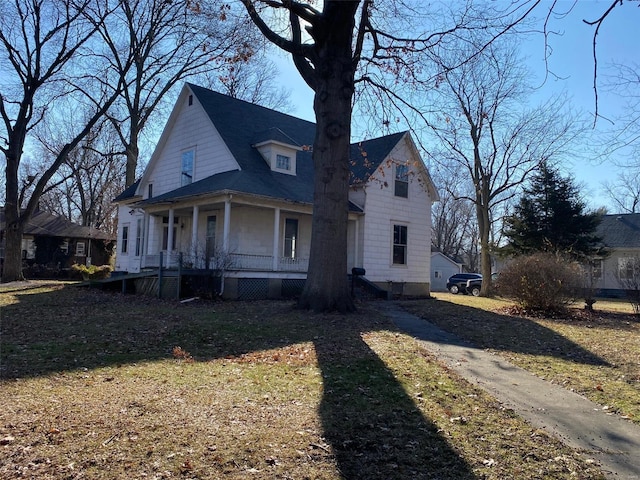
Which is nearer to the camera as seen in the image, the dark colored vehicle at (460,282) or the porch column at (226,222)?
the porch column at (226,222)

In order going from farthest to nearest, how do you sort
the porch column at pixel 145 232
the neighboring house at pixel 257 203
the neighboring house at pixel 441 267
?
the neighboring house at pixel 441 267 < the porch column at pixel 145 232 < the neighboring house at pixel 257 203

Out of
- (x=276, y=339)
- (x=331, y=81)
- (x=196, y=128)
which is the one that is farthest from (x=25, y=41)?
(x=276, y=339)

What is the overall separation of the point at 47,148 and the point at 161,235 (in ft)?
80.3

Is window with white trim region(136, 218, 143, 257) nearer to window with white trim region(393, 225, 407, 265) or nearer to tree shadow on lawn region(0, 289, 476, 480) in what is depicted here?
tree shadow on lawn region(0, 289, 476, 480)

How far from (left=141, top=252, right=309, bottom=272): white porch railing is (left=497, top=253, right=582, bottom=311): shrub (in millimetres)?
7701

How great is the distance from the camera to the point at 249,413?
4805 millimetres

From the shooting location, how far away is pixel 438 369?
696 cm

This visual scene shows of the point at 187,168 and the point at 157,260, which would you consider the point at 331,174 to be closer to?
the point at 157,260

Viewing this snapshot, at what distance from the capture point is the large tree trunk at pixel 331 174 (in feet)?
38.6

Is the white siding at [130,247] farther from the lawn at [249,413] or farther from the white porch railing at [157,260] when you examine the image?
the lawn at [249,413]

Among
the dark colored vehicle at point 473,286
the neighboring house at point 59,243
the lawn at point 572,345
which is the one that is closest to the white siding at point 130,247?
the neighboring house at point 59,243

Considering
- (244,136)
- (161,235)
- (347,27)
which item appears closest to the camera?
(347,27)

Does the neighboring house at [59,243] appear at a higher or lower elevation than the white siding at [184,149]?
lower

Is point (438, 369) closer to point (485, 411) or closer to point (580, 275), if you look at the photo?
point (485, 411)
